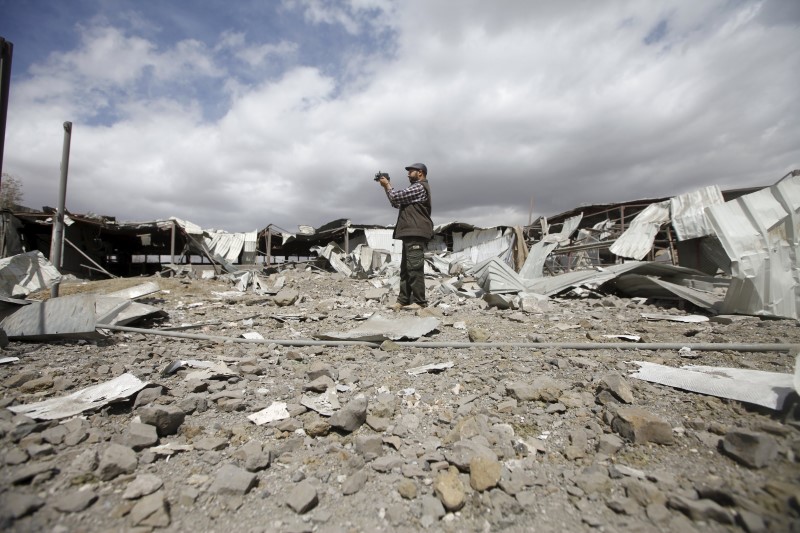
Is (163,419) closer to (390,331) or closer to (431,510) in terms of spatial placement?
(431,510)

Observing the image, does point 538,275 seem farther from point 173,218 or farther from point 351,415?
point 173,218

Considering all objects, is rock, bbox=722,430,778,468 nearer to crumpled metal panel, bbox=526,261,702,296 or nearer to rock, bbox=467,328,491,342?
rock, bbox=467,328,491,342

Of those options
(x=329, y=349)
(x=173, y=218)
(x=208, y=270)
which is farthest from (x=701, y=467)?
(x=173, y=218)

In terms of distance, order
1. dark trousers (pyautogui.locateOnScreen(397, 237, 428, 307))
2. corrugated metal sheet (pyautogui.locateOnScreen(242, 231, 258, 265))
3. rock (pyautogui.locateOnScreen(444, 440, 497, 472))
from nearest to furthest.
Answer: rock (pyautogui.locateOnScreen(444, 440, 497, 472))
dark trousers (pyautogui.locateOnScreen(397, 237, 428, 307))
corrugated metal sheet (pyautogui.locateOnScreen(242, 231, 258, 265))

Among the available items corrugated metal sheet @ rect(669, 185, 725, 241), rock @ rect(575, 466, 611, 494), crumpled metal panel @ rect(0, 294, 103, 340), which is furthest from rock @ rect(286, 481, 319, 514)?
corrugated metal sheet @ rect(669, 185, 725, 241)

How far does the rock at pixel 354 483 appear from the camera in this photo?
1148 millimetres

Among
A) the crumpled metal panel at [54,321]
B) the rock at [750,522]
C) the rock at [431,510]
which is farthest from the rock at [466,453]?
the crumpled metal panel at [54,321]

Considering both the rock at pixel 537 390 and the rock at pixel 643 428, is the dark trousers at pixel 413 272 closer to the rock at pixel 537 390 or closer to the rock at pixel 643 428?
the rock at pixel 537 390

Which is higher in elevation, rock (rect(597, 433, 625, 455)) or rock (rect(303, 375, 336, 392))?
rock (rect(303, 375, 336, 392))

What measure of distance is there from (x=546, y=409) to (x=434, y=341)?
133 centimetres

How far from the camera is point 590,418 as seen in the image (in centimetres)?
153

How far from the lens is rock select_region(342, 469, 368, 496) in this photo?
115cm

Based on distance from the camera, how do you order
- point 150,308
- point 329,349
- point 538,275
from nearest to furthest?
point 329,349 < point 150,308 < point 538,275

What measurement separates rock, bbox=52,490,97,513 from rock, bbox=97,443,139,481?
3.5 inches
